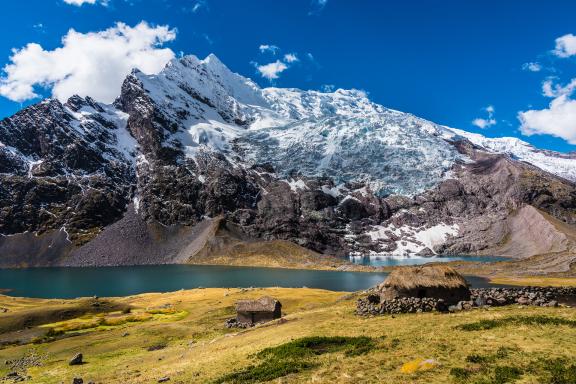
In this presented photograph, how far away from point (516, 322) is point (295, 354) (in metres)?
13.7

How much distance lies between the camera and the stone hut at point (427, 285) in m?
41.1

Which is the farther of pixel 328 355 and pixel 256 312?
pixel 256 312

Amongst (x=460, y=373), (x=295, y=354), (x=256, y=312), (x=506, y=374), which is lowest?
(x=256, y=312)

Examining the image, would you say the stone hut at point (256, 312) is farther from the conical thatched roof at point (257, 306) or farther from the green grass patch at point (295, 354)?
the green grass patch at point (295, 354)

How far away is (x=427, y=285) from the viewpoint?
41219mm

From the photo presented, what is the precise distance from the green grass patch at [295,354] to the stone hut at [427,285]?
515 inches

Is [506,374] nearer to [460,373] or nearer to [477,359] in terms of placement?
[460,373]

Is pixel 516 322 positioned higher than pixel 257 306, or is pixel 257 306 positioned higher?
pixel 516 322

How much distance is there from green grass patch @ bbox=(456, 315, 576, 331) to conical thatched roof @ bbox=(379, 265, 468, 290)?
40.3 feet

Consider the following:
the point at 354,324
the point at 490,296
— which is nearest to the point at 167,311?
the point at 354,324

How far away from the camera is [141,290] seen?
160625mm

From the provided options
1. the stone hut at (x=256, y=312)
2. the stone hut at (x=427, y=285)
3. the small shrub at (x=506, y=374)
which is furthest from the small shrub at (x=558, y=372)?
the stone hut at (x=256, y=312)

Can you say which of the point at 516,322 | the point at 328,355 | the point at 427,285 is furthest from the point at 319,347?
the point at 427,285

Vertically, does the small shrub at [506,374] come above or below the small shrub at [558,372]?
below
